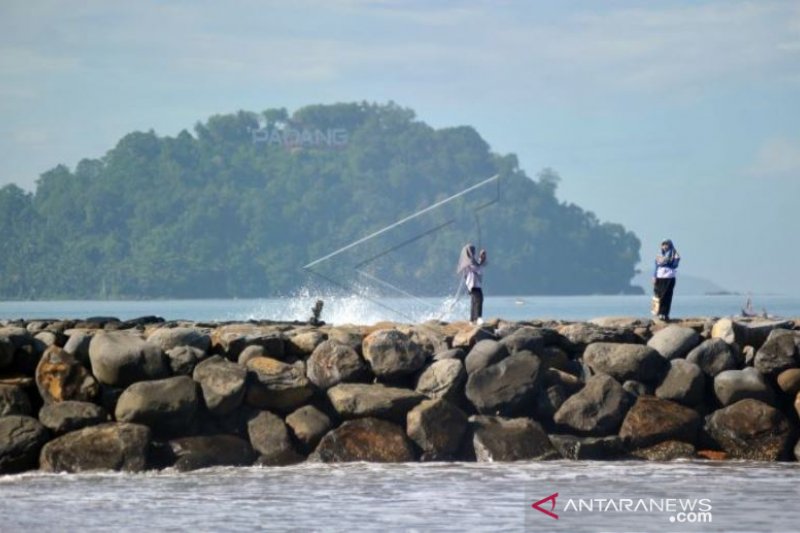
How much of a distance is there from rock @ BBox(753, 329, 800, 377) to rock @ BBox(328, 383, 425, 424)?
418 centimetres

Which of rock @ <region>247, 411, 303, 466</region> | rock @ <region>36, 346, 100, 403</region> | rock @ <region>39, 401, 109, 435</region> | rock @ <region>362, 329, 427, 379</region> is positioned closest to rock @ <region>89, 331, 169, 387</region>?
rock @ <region>36, 346, 100, 403</region>

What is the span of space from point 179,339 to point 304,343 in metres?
1.51

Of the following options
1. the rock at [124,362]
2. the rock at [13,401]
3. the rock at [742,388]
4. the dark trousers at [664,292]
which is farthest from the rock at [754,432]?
the rock at [13,401]

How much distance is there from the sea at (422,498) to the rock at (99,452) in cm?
14

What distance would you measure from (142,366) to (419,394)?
10.6 ft

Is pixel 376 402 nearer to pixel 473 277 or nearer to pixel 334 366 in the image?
pixel 334 366

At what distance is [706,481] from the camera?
17844 mm

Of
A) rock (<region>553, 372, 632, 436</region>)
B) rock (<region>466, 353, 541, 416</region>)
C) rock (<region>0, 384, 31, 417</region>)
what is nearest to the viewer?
rock (<region>0, 384, 31, 417</region>)

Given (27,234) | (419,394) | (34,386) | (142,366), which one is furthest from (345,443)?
(27,234)

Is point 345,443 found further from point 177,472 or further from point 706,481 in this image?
point 706,481

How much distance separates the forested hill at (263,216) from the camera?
128 meters

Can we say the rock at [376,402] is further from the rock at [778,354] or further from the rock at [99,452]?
the rock at [778,354]

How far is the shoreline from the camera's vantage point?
61.8 feet

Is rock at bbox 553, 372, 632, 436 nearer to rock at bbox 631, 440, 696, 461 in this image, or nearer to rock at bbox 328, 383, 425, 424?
rock at bbox 631, 440, 696, 461
